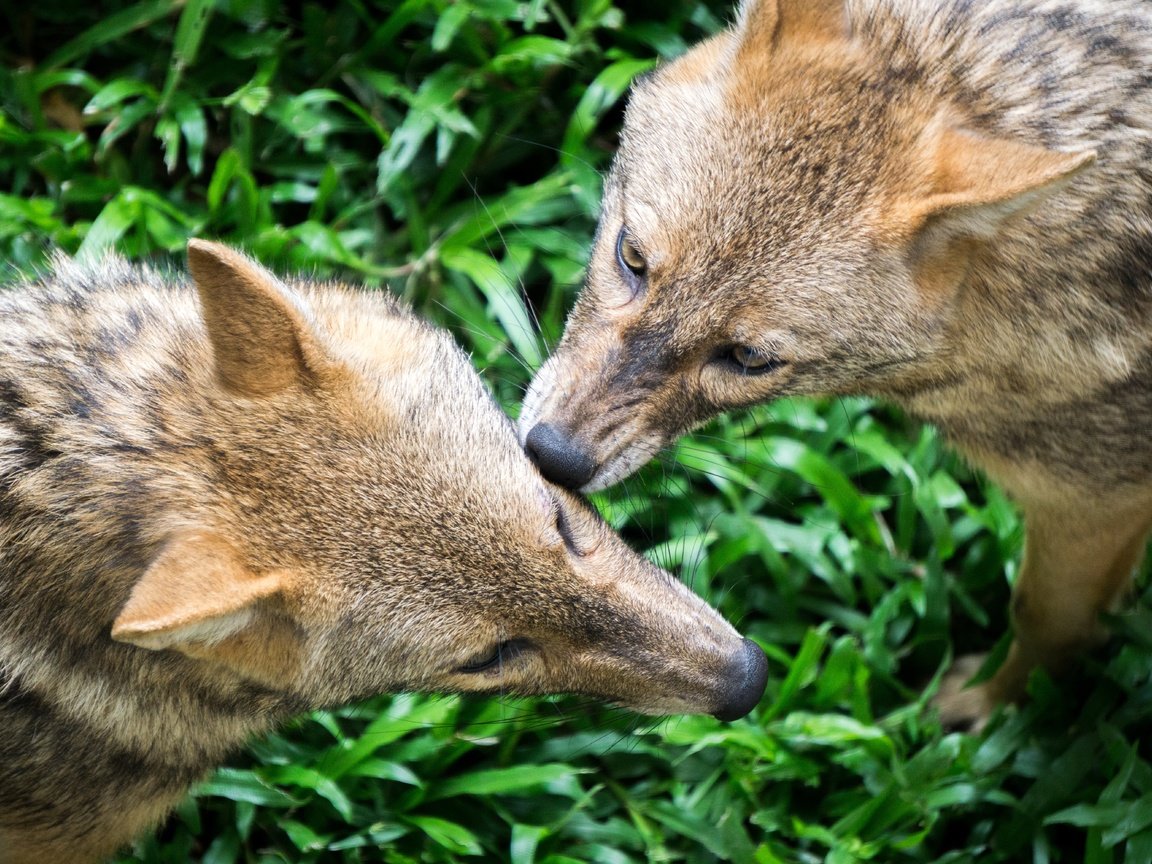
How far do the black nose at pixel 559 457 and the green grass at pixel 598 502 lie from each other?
3.52ft

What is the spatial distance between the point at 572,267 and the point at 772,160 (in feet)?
6.39

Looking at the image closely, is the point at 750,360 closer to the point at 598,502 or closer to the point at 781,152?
the point at 781,152

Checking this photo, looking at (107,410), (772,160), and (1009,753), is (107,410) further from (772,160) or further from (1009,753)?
(1009,753)

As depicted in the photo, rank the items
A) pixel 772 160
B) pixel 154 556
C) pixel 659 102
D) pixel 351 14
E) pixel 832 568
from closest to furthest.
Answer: pixel 154 556, pixel 772 160, pixel 659 102, pixel 832 568, pixel 351 14

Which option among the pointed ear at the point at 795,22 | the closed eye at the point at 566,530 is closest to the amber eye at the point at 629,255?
the pointed ear at the point at 795,22

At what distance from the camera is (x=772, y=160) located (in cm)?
348

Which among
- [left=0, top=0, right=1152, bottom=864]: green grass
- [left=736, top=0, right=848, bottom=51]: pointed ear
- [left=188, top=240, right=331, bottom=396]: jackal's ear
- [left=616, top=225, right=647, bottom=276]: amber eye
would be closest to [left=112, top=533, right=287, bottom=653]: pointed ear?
[left=188, top=240, right=331, bottom=396]: jackal's ear

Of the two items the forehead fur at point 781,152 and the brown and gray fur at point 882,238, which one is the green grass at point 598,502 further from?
the forehead fur at point 781,152

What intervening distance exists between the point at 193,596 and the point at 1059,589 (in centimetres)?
308

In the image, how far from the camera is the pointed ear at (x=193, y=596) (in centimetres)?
249

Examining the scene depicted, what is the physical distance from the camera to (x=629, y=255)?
3.73m

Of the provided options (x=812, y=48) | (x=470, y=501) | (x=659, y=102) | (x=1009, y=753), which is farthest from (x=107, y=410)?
(x=1009, y=753)

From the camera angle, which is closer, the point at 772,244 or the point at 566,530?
the point at 566,530

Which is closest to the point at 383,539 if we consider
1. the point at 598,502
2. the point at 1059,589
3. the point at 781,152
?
the point at 781,152
